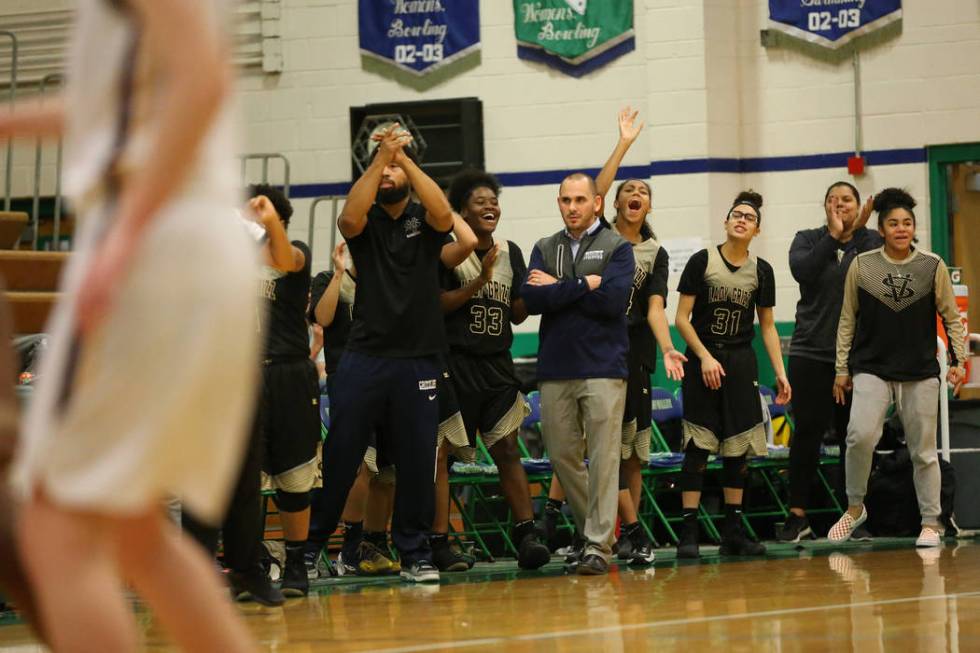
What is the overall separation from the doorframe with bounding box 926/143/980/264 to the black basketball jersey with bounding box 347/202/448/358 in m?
5.68

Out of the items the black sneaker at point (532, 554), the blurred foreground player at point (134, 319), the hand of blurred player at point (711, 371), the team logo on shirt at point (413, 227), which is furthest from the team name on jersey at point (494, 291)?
the blurred foreground player at point (134, 319)

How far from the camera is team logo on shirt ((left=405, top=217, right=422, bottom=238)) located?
704 centimetres

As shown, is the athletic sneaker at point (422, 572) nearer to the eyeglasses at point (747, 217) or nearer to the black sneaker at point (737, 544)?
the black sneaker at point (737, 544)

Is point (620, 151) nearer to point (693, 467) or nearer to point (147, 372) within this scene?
point (693, 467)

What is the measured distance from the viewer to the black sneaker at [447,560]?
24.7 feet

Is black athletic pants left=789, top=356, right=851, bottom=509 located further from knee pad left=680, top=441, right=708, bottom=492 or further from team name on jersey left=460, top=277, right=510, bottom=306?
team name on jersey left=460, top=277, right=510, bottom=306

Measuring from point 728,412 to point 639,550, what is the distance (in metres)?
0.98

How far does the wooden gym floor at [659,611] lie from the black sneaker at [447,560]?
12 cm

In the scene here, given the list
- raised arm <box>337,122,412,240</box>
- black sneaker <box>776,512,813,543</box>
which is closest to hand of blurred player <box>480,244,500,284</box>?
raised arm <box>337,122,412,240</box>

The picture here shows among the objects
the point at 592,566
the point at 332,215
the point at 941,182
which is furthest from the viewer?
the point at 332,215

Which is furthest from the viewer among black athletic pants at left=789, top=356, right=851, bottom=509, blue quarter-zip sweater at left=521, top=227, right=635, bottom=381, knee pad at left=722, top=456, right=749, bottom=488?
black athletic pants at left=789, top=356, right=851, bottom=509

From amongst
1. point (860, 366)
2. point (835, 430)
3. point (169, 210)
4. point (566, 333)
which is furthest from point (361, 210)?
point (169, 210)

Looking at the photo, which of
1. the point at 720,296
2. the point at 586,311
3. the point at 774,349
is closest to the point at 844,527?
the point at 774,349

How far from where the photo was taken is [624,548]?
783 cm
